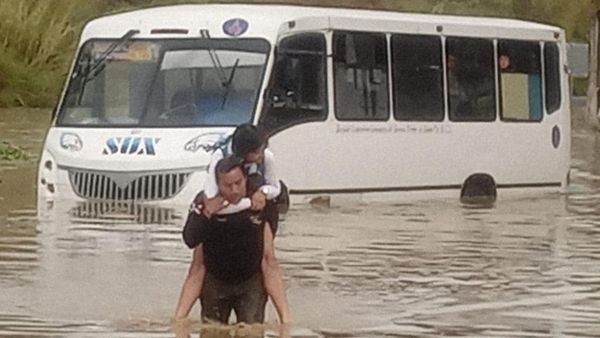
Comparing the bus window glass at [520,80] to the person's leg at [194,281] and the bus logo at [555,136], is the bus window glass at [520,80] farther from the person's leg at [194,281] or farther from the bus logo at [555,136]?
the person's leg at [194,281]

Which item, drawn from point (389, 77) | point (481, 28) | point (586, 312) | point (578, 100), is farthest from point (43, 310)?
point (578, 100)

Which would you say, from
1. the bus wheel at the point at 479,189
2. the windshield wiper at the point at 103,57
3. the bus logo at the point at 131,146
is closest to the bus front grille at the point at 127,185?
the bus logo at the point at 131,146

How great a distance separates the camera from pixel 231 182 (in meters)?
11.6

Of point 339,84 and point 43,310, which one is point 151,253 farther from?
point 339,84

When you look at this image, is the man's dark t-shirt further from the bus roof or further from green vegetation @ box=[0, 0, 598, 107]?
green vegetation @ box=[0, 0, 598, 107]

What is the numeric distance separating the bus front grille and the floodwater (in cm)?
27

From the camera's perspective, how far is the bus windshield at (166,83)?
2175 centimetres

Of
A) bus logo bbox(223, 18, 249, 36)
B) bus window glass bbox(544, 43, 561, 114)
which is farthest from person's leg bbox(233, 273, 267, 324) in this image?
bus window glass bbox(544, 43, 561, 114)

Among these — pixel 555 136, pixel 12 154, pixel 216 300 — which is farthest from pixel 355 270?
pixel 12 154

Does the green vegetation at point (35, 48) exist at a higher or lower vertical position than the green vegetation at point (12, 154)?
higher

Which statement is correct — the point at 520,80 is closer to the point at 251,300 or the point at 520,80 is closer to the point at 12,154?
the point at 12,154

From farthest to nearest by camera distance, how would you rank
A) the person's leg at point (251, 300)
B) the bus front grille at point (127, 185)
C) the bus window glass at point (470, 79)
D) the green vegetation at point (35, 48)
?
the green vegetation at point (35, 48), the bus window glass at point (470, 79), the bus front grille at point (127, 185), the person's leg at point (251, 300)

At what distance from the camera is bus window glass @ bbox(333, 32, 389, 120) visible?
22922mm

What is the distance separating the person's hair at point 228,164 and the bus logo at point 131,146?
9.53 metres
